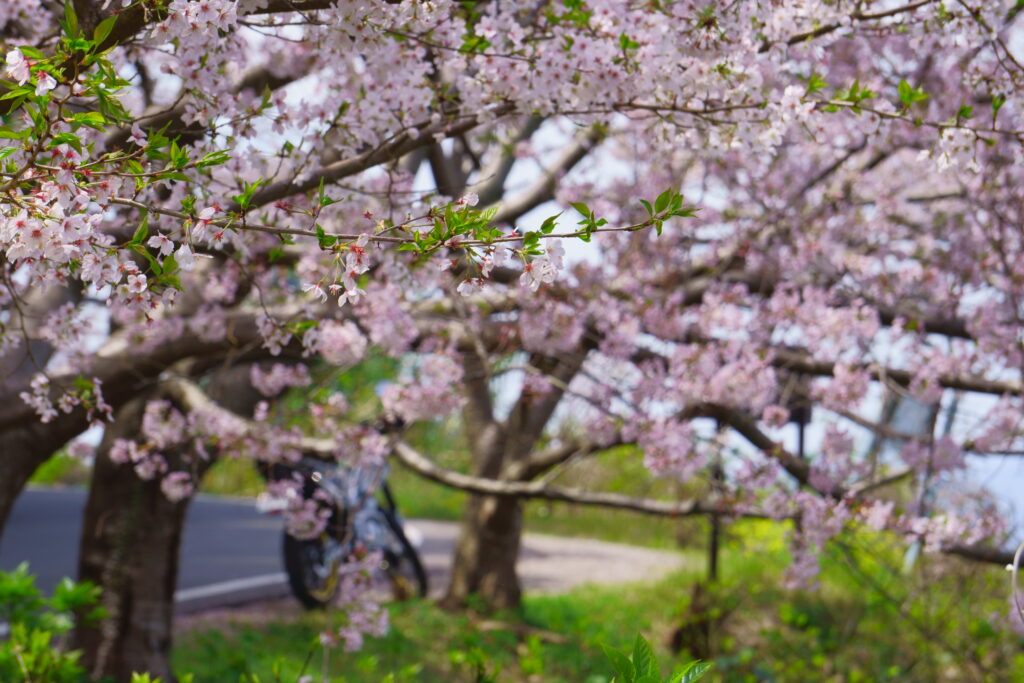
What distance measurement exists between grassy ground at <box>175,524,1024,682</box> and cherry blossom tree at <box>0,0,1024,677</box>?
0.74 m

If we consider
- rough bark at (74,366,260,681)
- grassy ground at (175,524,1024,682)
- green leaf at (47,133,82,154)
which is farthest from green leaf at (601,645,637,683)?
rough bark at (74,366,260,681)

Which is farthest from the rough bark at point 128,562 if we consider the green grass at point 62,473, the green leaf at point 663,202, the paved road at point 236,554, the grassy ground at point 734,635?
the green grass at point 62,473

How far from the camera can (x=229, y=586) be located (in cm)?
885

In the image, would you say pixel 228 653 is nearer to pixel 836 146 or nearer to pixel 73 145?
pixel 73 145

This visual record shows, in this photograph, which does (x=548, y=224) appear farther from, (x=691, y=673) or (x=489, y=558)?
(x=489, y=558)

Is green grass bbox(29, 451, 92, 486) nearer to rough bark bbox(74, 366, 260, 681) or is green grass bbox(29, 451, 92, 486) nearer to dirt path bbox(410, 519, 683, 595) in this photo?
dirt path bbox(410, 519, 683, 595)

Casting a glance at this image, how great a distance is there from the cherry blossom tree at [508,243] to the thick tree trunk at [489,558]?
0.09 ft

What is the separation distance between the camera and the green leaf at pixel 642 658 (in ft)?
6.97

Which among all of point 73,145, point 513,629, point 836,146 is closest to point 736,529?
point 513,629

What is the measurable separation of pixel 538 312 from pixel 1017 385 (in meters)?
2.78

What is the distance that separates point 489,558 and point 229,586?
2.77 m

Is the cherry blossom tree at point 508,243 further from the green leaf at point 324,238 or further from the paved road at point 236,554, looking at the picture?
the paved road at point 236,554

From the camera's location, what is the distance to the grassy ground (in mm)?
6098

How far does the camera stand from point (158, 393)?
211 inches
